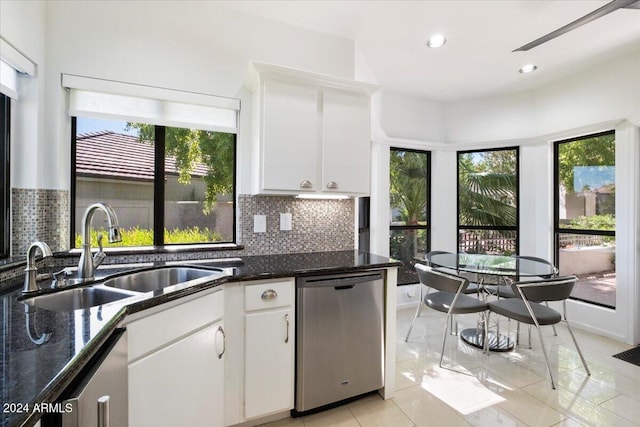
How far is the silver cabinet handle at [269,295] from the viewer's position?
1.74 metres

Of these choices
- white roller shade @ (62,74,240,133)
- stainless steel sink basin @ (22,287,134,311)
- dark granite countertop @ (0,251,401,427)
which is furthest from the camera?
white roller shade @ (62,74,240,133)

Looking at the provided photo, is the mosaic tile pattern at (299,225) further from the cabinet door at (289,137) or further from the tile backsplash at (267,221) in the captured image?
the cabinet door at (289,137)

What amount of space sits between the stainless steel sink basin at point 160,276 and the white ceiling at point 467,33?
77.2 inches

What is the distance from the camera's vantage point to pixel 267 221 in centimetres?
241

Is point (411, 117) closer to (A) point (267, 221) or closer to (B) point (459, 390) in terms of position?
(A) point (267, 221)

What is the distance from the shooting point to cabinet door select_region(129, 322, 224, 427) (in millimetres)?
1211

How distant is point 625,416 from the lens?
6.26 feet

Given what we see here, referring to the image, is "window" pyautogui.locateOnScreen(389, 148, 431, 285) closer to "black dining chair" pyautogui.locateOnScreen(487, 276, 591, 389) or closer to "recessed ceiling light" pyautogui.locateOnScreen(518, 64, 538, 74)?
"recessed ceiling light" pyautogui.locateOnScreen(518, 64, 538, 74)

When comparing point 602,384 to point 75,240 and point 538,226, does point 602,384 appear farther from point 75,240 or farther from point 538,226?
point 75,240

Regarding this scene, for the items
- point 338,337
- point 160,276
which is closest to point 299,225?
point 338,337

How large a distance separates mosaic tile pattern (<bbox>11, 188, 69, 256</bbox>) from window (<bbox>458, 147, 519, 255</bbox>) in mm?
4332

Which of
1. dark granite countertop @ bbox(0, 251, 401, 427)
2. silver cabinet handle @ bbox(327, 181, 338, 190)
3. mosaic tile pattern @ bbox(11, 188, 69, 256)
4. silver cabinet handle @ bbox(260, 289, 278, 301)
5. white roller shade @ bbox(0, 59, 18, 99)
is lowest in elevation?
silver cabinet handle @ bbox(260, 289, 278, 301)

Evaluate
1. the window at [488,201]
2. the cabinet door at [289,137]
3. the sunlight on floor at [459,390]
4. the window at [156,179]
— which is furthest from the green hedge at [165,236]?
the window at [488,201]

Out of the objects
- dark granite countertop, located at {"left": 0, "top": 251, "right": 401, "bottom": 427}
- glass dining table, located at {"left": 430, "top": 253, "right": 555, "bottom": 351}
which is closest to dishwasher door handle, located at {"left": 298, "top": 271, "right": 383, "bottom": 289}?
dark granite countertop, located at {"left": 0, "top": 251, "right": 401, "bottom": 427}
